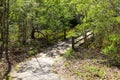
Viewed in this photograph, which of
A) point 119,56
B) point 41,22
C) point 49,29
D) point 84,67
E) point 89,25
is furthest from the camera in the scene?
point 49,29

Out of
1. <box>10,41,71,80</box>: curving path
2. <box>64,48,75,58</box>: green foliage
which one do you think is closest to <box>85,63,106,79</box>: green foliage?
<box>10,41,71,80</box>: curving path

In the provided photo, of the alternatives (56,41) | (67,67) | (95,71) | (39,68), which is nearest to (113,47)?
(95,71)

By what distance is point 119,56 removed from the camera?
19.0 metres

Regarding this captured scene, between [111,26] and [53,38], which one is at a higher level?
[111,26]

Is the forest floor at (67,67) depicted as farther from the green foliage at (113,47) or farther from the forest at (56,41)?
the green foliage at (113,47)

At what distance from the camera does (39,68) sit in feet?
58.8

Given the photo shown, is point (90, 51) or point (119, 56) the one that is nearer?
point (119, 56)

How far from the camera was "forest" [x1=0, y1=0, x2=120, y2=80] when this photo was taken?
1666 centimetres

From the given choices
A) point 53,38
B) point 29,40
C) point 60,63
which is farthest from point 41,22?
point 60,63

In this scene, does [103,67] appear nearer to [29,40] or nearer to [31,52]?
[31,52]

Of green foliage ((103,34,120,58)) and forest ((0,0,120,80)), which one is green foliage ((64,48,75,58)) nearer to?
forest ((0,0,120,80))

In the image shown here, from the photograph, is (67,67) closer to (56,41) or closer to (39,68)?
(39,68)

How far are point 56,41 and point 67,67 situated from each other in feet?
41.8

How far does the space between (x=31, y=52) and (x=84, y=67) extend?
6.79m
